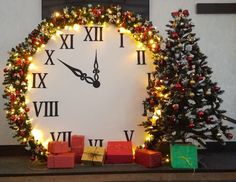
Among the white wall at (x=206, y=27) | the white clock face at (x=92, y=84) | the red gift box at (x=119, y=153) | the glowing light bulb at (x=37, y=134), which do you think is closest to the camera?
the red gift box at (x=119, y=153)

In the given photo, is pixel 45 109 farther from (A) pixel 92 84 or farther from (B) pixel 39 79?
(A) pixel 92 84

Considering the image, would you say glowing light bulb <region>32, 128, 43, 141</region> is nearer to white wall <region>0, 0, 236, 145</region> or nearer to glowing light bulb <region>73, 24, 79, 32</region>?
white wall <region>0, 0, 236, 145</region>

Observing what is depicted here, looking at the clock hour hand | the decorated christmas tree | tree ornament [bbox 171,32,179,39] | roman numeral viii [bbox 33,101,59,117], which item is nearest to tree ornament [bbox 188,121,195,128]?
the decorated christmas tree

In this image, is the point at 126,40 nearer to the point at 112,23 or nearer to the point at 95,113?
the point at 112,23

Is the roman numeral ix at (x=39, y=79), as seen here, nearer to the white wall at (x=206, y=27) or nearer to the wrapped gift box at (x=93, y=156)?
the white wall at (x=206, y=27)

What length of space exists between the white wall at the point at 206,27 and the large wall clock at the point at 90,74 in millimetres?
431

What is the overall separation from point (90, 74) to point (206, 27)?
1562mm

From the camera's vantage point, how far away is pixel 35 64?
405 cm

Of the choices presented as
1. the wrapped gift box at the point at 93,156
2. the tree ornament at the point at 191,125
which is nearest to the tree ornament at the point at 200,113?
the tree ornament at the point at 191,125

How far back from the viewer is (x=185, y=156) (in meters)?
3.62

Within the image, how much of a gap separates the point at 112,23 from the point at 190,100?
1.24 metres

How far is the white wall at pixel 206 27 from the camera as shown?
4.34 meters

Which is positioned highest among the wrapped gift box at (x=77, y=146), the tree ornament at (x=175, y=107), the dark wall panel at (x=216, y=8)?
the dark wall panel at (x=216, y=8)

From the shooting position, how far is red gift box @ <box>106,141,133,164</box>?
3.82 metres
